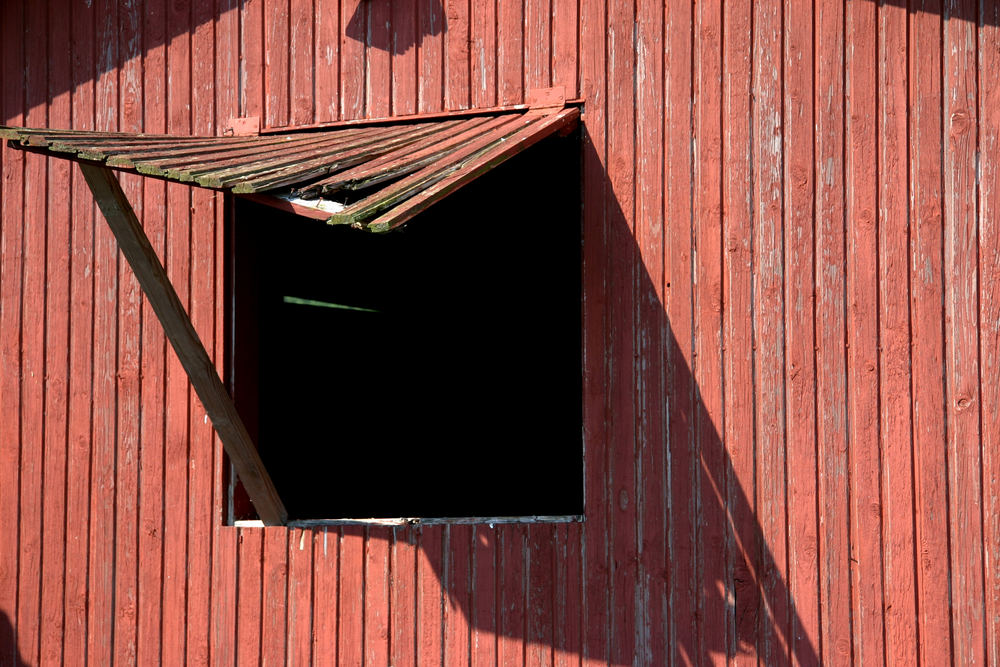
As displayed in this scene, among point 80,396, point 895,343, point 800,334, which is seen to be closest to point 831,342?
point 800,334

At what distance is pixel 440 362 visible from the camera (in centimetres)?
898

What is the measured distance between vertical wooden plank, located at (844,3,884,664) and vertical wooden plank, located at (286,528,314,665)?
229 cm

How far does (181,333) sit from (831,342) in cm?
262

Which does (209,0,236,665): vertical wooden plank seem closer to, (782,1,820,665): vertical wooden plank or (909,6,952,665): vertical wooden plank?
(782,1,820,665): vertical wooden plank

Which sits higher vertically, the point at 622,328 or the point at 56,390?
the point at 622,328

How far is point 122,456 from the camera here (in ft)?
15.4

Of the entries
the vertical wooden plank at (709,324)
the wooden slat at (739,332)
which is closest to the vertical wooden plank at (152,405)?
the vertical wooden plank at (709,324)

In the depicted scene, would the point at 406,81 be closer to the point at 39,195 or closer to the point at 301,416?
the point at 39,195

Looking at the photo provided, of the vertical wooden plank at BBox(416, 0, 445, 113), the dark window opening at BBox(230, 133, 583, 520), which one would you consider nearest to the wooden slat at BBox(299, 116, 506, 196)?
the vertical wooden plank at BBox(416, 0, 445, 113)

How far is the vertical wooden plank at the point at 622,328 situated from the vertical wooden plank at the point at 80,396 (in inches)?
97.6

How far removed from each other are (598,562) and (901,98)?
2265 millimetres

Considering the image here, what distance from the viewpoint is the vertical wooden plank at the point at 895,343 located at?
3.90 meters

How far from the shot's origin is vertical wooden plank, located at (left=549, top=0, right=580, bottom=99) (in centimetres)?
435

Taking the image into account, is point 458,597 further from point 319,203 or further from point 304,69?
point 304,69
